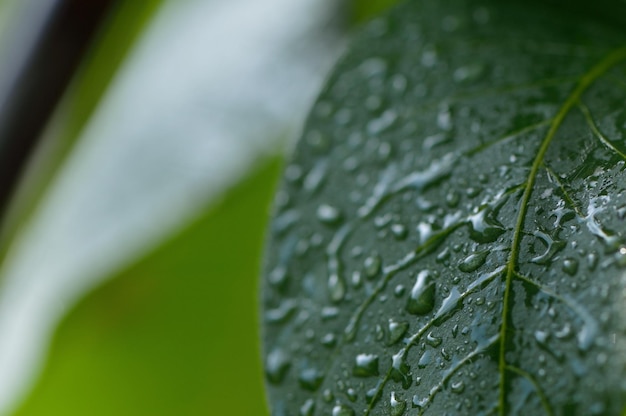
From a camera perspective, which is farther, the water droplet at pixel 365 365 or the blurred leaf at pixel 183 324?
the blurred leaf at pixel 183 324

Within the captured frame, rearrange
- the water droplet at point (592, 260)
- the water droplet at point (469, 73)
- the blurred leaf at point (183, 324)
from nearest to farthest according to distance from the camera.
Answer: the water droplet at point (592, 260) → the water droplet at point (469, 73) → the blurred leaf at point (183, 324)

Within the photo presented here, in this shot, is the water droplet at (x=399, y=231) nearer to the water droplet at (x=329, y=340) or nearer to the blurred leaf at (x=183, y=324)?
the water droplet at (x=329, y=340)

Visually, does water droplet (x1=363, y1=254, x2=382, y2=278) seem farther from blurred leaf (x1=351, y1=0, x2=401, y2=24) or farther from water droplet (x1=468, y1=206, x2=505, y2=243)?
blurred leaf (x1=351, y1=0, x2=401, y2=24)

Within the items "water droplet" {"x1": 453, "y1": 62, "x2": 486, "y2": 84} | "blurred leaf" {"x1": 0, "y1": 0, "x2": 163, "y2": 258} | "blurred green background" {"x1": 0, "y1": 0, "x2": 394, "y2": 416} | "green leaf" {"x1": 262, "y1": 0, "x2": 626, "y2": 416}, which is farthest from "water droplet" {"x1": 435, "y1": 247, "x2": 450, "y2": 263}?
→ "blurred leaf" {"x1": 0, "y1": 0, "x2": 163, "y2": 258}

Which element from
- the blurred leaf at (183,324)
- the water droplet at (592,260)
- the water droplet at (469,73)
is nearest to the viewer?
the water droplet at (592,260)

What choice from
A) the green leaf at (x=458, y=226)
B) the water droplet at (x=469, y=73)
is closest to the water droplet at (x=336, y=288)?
the green leaf at (x=458, y=226)
